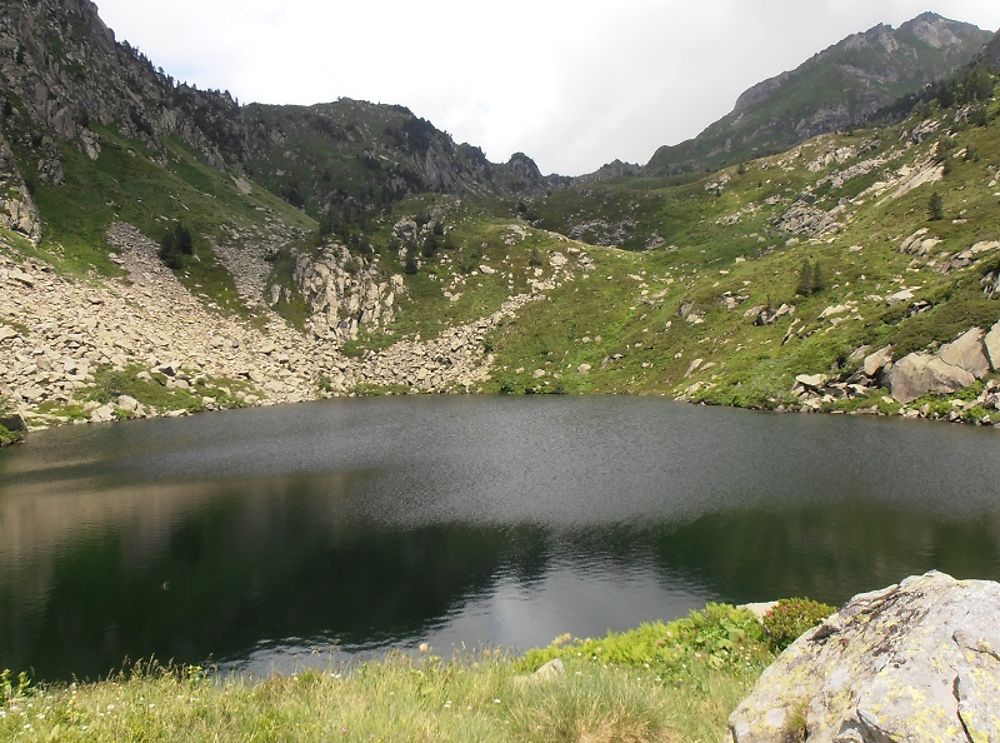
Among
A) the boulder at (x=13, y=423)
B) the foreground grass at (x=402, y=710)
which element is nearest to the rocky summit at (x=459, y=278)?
the boulder at (x=13, y=423)

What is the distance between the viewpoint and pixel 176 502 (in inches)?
1676

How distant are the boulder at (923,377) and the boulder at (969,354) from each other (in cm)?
44

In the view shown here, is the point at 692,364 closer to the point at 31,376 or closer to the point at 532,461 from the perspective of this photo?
the point at 532,461

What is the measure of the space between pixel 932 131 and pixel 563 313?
9313 centimetres

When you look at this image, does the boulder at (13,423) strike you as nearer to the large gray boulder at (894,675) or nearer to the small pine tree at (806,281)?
the large gray boulder at (894,675)

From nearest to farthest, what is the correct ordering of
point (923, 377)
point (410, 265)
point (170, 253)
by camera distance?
point (923, 377)
point (170, 253)
point (410, 265)

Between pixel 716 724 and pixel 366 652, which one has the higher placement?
pixel 716 724

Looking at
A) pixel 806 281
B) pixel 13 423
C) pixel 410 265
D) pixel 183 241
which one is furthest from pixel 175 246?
pixel 806 281

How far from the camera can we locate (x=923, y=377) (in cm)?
5978

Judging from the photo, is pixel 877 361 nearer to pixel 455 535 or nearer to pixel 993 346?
pixel 993 346

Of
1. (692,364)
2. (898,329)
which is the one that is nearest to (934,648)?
(898,329)

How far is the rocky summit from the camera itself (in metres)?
74.0

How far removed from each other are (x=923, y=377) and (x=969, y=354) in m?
4.29

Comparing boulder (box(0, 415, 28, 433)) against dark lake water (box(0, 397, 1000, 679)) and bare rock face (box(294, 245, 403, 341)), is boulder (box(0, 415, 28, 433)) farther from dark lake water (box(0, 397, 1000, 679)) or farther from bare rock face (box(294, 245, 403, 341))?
bare rock face (box(294, 245, 403, 341))
